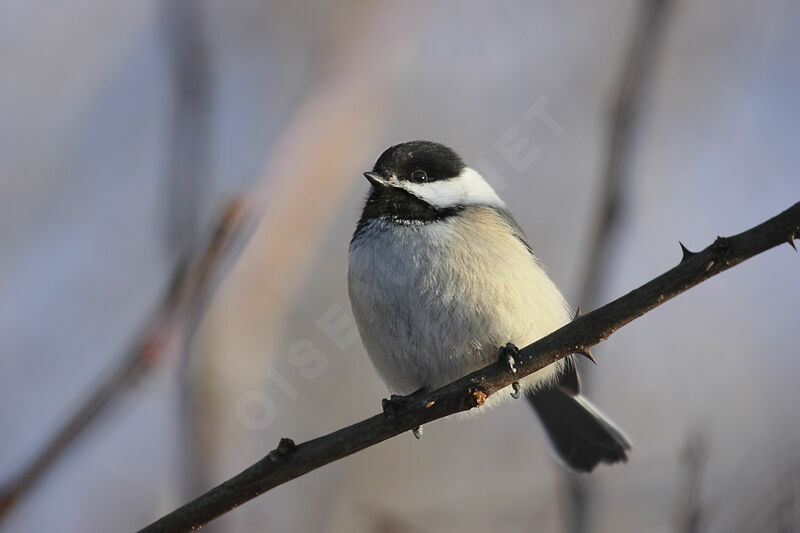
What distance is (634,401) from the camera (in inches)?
211

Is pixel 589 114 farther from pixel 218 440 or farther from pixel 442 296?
pixel 218 440

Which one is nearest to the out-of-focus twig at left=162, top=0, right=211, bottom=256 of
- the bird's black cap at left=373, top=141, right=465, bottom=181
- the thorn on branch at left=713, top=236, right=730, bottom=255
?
the thorn on branch at left=713, top=236, right=730, bottom=255

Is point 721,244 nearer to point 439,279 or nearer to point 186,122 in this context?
point 186,122

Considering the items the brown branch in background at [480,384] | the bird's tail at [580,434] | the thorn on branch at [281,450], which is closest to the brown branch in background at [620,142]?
the brown branch in background at [480,384]

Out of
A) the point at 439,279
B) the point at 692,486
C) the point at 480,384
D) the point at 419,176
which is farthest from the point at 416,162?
the point at 692,486

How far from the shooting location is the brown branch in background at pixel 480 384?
1.74 meters

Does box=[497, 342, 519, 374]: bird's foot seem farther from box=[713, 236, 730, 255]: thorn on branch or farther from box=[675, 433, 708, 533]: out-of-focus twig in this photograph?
box=[713, 236, 730, 255]: thorn on branch

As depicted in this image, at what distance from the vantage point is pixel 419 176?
3.51 meters

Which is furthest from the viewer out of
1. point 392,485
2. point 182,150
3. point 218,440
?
point 392,485

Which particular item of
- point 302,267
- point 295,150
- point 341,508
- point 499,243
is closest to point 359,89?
point 295,150

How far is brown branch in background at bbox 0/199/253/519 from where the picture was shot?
1.25m

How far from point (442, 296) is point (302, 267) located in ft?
2.75

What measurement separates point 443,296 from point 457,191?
25.0 inches

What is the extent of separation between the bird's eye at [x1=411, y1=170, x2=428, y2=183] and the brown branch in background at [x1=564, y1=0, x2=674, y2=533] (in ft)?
5.09
